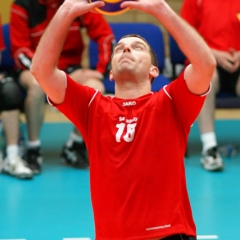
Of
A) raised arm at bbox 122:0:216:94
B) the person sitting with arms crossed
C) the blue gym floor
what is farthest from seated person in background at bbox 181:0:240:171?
raised arm at bbox 122:0:216:94

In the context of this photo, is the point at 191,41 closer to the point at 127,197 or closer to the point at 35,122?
the point at 127,197

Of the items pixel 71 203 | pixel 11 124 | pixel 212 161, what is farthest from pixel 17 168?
pixel 212 161

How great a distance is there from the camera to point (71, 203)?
348 centimetres

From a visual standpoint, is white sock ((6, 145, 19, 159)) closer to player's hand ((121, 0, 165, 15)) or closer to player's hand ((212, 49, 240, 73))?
player's hand ((212, 49, 240, 73))

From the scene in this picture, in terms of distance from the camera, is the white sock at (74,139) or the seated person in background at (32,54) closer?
the seated person in background at (32,54)

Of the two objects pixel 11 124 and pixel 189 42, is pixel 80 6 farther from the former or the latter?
pixel 11 124

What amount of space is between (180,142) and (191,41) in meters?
0.43

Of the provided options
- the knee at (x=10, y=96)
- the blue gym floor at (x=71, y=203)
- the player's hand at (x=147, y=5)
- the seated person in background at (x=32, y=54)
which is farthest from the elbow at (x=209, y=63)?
the knee at (x=10, y=96)

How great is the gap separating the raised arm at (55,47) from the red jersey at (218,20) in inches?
106

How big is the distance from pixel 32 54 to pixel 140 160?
248 cm

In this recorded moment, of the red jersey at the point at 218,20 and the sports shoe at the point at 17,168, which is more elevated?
the red jersey at the point at 218,20

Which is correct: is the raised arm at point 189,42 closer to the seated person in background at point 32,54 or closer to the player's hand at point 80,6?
the player's hand at point 80,6

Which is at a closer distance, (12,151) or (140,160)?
(140,160)

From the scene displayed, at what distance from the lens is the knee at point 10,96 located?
4.00m
